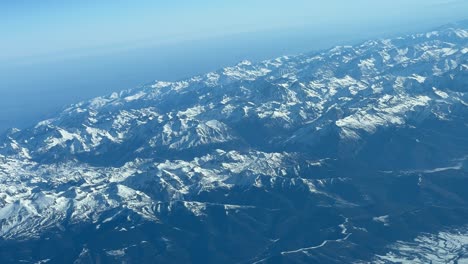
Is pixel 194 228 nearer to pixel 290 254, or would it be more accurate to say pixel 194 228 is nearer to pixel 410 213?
pixel 290 254

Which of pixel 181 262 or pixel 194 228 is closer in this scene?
pixel 181 262

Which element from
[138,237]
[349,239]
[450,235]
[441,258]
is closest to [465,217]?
[450,235]

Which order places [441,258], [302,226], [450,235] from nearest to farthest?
[441,258]
[450,235]
[302,226]

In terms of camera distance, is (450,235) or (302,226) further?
(302,226)

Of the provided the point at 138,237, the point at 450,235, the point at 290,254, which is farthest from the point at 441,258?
the point at 138,237

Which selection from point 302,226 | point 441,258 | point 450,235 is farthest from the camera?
point 302,226

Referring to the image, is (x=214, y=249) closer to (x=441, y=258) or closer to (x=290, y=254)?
(x=290, y=254)

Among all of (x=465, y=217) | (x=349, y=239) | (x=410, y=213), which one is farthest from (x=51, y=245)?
(x=465, y=217)
